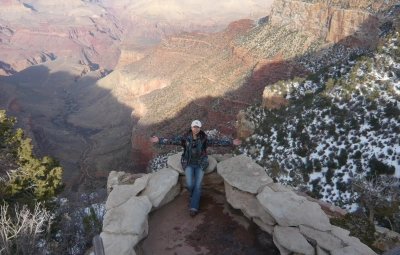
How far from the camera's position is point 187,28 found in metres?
176

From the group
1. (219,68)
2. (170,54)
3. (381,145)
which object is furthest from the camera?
(170,54)

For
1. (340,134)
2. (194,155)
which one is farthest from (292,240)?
(340,134)

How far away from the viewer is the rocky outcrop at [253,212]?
17.8 ft

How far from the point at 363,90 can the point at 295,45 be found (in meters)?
18.6

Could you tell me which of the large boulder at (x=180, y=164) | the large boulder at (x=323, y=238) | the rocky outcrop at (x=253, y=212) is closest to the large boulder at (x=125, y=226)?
the rocky outcrop at (x=253, y=212)

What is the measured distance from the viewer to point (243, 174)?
7344mm

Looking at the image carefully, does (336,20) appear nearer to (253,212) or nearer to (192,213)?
(253,212)

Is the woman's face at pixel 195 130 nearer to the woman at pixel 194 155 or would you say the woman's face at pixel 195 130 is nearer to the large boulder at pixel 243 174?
the woman at pixel 194 155

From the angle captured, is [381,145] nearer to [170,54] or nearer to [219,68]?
[219,68]

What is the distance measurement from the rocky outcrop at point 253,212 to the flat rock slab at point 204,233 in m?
0.25

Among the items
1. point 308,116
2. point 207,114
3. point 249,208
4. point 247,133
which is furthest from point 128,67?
point 249,208

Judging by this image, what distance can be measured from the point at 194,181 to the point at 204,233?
1.30 metres

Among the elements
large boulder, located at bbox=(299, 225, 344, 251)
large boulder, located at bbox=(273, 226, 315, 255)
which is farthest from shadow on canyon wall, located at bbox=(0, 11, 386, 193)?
large boulder, located at bbox=(299, 225, 344, 251)

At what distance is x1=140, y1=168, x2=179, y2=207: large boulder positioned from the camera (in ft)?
22.8
